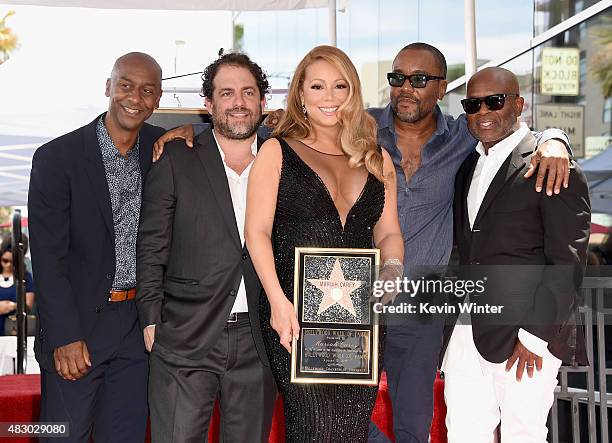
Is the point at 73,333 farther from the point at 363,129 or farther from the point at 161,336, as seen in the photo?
the point at 363,129

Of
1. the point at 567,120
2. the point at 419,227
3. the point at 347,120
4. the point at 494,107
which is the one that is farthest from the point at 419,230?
the point at 567,120

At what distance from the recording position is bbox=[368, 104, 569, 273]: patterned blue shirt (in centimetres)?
395

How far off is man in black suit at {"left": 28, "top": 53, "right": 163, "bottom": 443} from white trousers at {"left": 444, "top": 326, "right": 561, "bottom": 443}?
4.47ft

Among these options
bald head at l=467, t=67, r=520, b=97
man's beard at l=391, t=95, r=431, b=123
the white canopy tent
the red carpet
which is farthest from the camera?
the white canopy tent

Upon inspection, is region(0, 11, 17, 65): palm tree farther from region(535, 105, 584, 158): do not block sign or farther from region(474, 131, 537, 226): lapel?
region(474, 131, 537, 226): lapel

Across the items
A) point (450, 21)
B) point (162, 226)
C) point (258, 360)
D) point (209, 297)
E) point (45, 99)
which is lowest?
point (258, 360)

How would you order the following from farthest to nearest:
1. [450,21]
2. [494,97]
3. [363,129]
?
[450,21] < [494,97] < [363,129]

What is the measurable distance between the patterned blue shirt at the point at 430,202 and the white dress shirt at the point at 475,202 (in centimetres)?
20

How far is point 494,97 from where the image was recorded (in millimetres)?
3775

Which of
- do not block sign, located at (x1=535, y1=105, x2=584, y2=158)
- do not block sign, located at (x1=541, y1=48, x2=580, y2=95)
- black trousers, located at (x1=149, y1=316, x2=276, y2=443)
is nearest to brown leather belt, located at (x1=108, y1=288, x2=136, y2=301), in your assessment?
black trousers, located at (x1=149, y1=316, x2=276, y2=443)

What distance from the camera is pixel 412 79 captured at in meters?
4.11

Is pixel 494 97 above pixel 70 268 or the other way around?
above

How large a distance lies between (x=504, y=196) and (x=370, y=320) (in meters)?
0.93

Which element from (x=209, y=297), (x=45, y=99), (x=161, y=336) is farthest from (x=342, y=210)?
(x=45, y=99)
